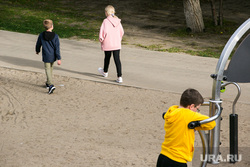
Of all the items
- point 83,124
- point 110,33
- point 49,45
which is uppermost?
point 110,33

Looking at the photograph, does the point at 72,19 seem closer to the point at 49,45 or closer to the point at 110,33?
the point at 110,33

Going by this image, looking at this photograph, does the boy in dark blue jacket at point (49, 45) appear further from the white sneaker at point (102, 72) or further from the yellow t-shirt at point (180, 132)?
the yellow t-shirt at point (180, 132)

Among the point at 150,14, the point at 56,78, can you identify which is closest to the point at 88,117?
the point at 56,78

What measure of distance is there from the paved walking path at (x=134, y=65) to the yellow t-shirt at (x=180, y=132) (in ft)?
14.2

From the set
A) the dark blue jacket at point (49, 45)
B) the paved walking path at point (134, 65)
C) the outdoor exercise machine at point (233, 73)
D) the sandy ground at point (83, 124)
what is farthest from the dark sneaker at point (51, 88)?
the outdoor exercise machine at point (233, 73)

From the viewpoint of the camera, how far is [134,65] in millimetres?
10836

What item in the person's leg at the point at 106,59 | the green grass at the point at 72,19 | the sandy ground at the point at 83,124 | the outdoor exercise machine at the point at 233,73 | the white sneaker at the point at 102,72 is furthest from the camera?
the green grass at the point at 72,19

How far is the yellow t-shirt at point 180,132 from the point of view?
4332 mm

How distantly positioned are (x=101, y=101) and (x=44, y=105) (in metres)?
1.04

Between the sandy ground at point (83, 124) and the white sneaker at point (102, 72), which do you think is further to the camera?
the white sneaker at point (102, 72)

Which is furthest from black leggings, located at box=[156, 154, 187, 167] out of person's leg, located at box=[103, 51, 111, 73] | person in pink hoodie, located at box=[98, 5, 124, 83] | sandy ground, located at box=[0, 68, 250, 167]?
person's leg, located at box=[103, 51, 111, 73]

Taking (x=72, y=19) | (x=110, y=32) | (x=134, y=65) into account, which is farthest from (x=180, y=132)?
(x=72, y=19)

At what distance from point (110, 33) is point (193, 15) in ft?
21.3

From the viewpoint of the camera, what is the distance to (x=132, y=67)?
420 inches
